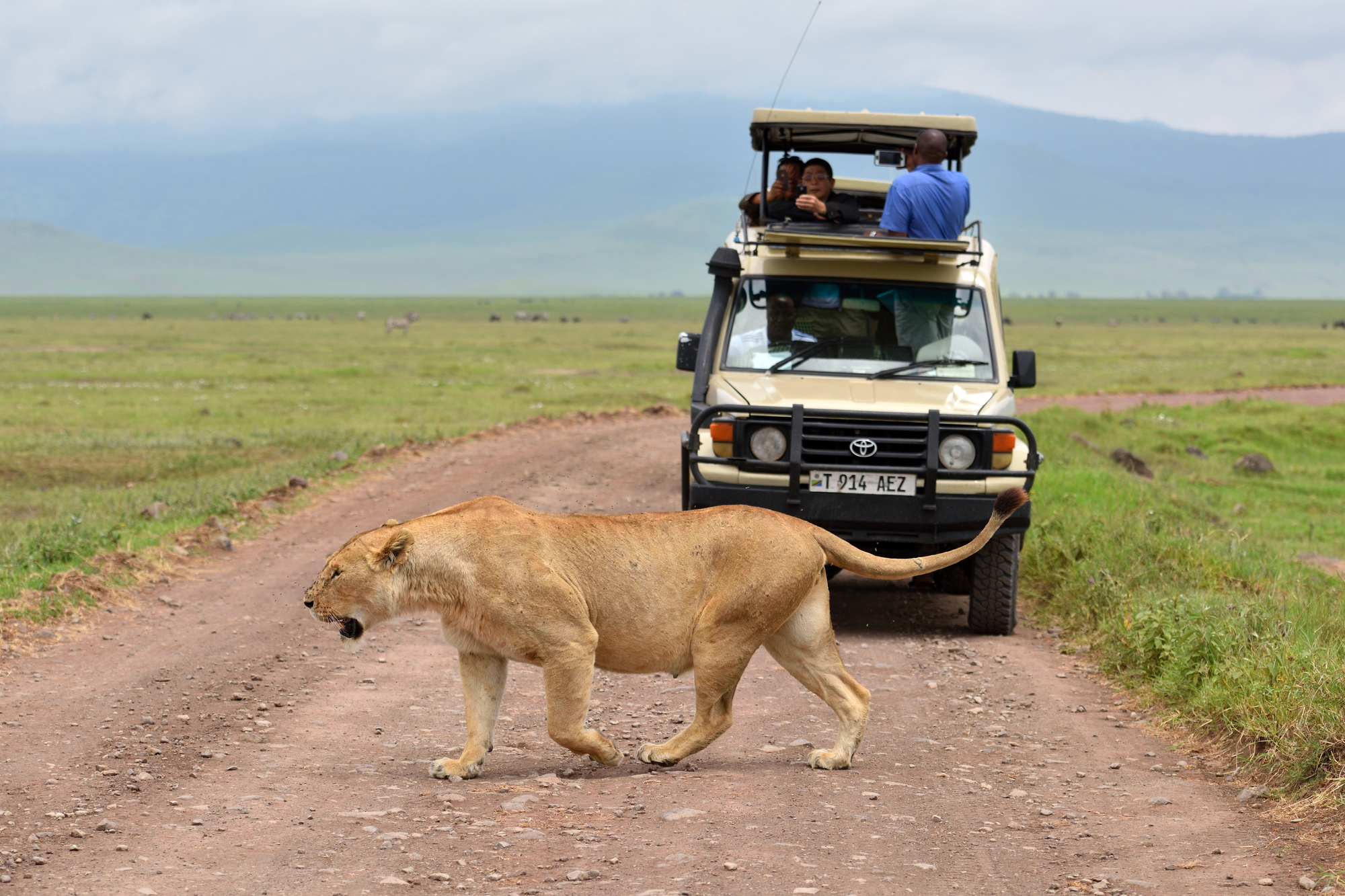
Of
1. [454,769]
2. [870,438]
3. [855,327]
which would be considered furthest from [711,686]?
[855,327]

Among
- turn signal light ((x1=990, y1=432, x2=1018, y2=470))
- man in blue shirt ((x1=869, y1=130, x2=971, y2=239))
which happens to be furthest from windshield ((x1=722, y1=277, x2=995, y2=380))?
turn signal light ((x1=990, y1=432, x2=1018, y2=470))

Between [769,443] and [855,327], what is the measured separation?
1.38 meters

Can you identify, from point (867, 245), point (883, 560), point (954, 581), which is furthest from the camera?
point (954, 581)

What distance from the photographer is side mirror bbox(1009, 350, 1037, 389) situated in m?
8.92

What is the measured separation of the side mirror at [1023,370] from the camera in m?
8.92

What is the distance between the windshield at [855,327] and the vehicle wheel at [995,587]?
122 centimetres

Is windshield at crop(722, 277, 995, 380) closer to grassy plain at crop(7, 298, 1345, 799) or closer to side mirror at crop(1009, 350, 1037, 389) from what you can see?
side mirror at crop(1009, 350, 1037, 389)

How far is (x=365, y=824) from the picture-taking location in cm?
472

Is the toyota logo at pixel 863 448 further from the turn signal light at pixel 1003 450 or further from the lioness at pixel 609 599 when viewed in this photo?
the lioness at pixel 609 599

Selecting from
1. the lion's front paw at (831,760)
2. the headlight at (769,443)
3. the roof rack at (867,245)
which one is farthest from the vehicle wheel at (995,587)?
the lion's front paw at (831,760)

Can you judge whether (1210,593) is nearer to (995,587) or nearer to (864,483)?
(995,587)

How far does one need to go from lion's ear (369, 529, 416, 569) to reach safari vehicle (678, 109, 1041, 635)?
319 centimetres

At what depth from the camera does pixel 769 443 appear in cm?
830

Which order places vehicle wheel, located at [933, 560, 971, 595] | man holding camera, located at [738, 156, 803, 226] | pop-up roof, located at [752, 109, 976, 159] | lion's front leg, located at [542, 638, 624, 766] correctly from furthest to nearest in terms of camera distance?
man holding camera, located at [738, 156, 803, 226] < pop-up roof, located at [752, 109, 976, 159] < vehicle wheel, located at [933, 560, 971, 595] < lion's front leg, located at [542, 638, 624, 766]
